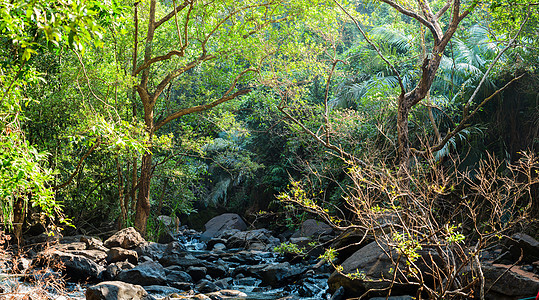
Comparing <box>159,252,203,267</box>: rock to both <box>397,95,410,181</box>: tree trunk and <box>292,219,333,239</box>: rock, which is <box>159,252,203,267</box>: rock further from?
<box>397,95,410,181</box>: tree trunk

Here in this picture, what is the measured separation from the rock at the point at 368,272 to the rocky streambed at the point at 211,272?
0.05ft

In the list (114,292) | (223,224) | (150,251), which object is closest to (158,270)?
(150,251)

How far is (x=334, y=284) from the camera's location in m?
8.02

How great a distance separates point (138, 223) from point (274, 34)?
21.1 ft

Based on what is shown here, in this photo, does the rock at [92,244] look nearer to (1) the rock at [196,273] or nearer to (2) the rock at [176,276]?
(2) the rock at [176,276]

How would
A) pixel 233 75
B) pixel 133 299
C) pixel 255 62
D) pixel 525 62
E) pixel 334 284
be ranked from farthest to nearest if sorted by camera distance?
pixel 233 75, pixel 255 62, pixel 525 62, pixel 334 284, pixel 133 299

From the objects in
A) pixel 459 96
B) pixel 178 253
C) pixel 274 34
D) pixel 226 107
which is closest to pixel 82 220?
pixel 178 253

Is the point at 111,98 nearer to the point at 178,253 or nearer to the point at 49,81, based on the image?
the point at 49,81

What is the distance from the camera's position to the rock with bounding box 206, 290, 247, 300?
830cm

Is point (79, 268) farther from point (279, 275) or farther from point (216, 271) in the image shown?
point (279, 275)

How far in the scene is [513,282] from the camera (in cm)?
616

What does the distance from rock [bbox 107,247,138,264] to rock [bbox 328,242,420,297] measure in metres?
4.87

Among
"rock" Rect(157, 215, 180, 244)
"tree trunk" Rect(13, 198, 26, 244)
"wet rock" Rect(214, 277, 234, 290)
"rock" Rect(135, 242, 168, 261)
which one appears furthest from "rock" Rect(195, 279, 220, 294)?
"rock" Rect(157, 215, 180, 244)

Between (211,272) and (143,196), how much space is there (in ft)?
10.3
